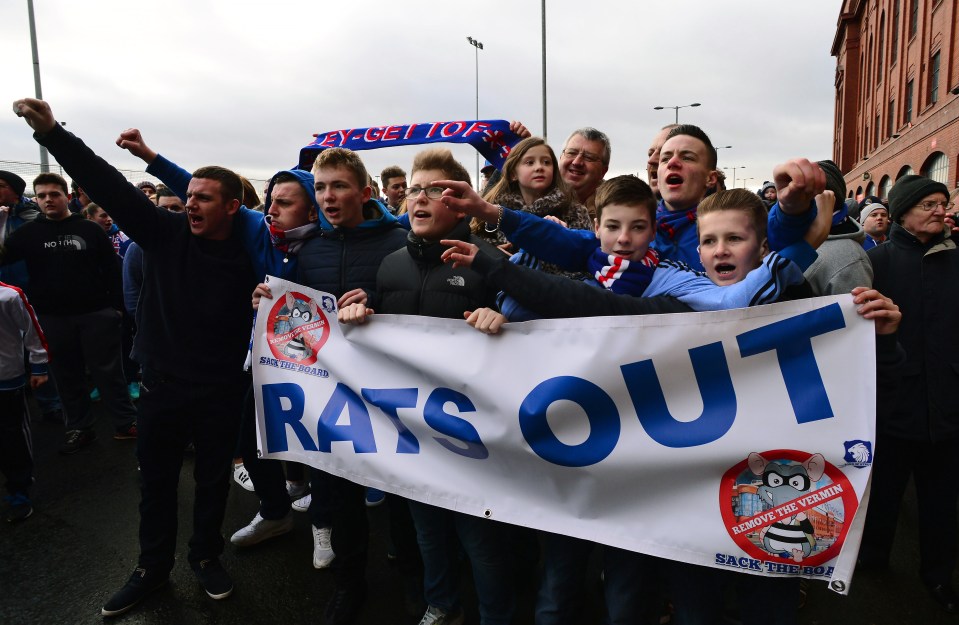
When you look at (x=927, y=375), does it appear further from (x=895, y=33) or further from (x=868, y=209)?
(x=895, y=33)

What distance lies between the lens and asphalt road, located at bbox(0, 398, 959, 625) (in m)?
2.64

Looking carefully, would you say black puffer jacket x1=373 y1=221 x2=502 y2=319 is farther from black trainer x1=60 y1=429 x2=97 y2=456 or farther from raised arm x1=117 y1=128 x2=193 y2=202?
black trainer x1=60 y1=429 x2=97 y2=456

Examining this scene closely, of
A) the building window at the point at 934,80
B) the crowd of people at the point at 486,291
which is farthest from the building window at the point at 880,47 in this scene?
the crowd of people at the point at 486,291

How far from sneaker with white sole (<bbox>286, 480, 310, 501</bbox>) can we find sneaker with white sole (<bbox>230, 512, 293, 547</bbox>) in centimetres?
53

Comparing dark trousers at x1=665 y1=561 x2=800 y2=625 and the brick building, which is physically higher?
the brick building

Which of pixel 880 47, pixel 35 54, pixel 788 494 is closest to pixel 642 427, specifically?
pixel 788 494

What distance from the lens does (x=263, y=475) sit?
324 centimetres

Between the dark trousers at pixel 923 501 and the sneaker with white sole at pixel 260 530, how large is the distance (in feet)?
10.3

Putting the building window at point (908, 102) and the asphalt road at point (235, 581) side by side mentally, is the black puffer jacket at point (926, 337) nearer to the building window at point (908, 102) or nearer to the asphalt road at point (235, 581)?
the asphalt road at point (235, 581)

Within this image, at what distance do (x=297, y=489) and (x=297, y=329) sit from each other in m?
1.86

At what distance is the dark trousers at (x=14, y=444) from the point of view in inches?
140

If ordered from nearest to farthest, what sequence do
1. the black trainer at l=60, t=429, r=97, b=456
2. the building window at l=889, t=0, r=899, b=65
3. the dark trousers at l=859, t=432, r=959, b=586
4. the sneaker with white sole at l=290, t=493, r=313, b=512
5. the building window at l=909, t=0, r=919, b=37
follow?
1. the dark trousers at l=859, t=432, r=959, b=586
2. the sneaker with white sole at l=290, t=493, r=313, b=512
3. the black trainer at l=60, t=429, r=97, b=456
4. the building window at l=909, t=0, r=919, b=37
5. the building window at l=889, t=0, r=899, b=65

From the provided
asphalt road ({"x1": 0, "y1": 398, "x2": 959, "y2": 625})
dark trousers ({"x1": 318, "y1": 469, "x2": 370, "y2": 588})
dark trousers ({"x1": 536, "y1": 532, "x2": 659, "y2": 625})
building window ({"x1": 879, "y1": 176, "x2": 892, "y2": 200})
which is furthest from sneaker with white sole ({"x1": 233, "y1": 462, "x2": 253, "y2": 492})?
building window ({"x1": 879, "y1": 176, "x2": 892, "y2": 200})

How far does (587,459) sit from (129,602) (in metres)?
2.32
